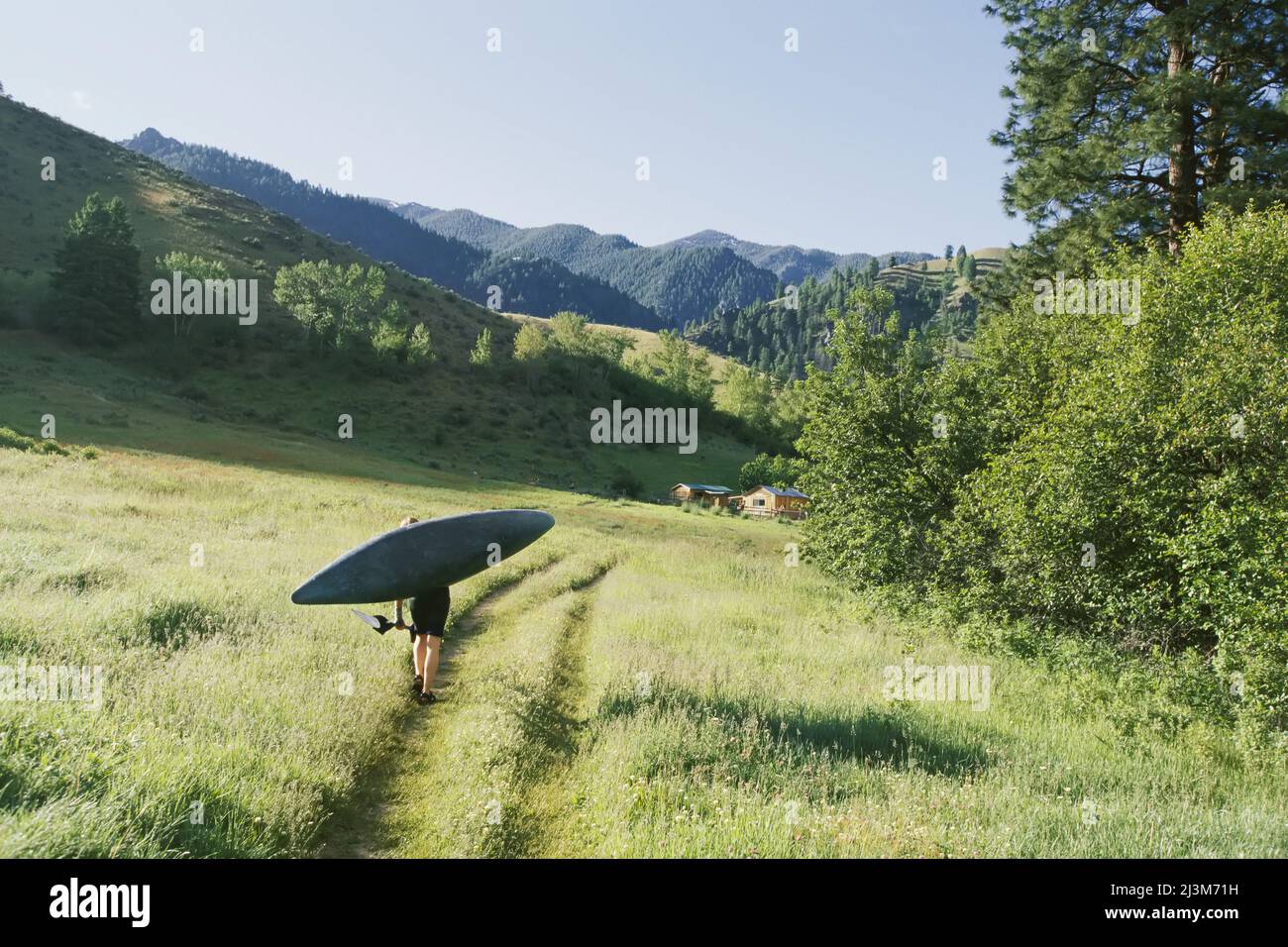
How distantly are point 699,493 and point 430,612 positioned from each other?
6862 centimetres

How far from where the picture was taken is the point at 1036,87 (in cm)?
2305

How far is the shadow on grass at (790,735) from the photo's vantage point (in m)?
8.64

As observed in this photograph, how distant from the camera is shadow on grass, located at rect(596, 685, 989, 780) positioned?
8.64 m

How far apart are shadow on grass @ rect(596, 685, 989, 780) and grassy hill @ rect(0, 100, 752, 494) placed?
145ft

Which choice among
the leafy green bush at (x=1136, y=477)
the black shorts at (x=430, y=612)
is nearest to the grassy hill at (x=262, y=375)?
the black shorts at (x=430, y=612)

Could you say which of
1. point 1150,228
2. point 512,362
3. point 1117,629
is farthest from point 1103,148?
point 512,362

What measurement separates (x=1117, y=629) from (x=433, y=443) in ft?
238

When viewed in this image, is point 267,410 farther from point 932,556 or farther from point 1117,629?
point 1117,629

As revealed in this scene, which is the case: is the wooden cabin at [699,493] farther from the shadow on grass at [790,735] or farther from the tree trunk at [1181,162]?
the shadow on grass at [790,735]

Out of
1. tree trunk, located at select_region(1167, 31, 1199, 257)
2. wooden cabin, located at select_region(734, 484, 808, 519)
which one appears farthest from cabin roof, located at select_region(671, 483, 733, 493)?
tree trunk, located at select_region(1167, 31, 1199, 257)

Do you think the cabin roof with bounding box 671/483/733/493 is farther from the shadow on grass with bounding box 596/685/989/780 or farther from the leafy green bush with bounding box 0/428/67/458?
the shadow on grass with bounding box 596/685/989/780

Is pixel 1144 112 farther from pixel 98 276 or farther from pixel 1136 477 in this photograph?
pixel 98 276

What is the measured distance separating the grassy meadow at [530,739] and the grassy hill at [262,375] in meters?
37.2
